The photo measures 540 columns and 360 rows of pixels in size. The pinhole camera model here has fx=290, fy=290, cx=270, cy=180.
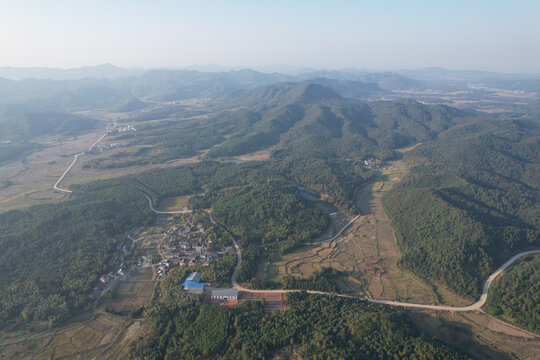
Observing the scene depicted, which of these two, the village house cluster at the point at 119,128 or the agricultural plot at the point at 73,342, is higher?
the village house cluster at the point at 119,128

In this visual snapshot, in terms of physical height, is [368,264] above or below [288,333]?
below

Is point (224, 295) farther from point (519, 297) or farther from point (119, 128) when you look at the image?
point (119, 128)

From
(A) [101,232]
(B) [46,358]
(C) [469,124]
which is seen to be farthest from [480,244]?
(C) [469,124]

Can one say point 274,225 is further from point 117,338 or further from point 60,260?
point 60,260

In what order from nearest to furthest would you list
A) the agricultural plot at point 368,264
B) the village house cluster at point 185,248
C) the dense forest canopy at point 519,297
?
the dense forest canopy at point 519,297, the agricultural plot at point 368,264, the village house cluster at point 185,248

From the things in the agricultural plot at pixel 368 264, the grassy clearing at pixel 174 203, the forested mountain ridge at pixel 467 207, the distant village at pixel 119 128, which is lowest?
the agricultural plot at pixel 368 264

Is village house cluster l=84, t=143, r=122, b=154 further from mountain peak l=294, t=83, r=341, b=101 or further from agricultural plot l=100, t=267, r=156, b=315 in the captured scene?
mountain peak l=294, t=83, r=341, b=101

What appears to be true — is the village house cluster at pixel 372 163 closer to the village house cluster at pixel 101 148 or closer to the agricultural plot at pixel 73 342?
the agricultural plot at pixel 73 342

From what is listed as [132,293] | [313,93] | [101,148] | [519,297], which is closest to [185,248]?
[132,293]

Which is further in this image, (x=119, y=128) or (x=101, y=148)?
(x=119, y=128)

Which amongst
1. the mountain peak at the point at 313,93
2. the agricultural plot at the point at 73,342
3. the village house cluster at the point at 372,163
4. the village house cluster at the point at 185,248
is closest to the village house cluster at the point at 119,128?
the mountain peak at the point at 313,93

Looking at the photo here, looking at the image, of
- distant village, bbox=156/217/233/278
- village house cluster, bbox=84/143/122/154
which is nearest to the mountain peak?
village house cluster, bbox=84/143/122/154

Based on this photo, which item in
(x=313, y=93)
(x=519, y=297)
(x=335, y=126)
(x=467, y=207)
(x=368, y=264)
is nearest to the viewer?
(x=519, y=297)
